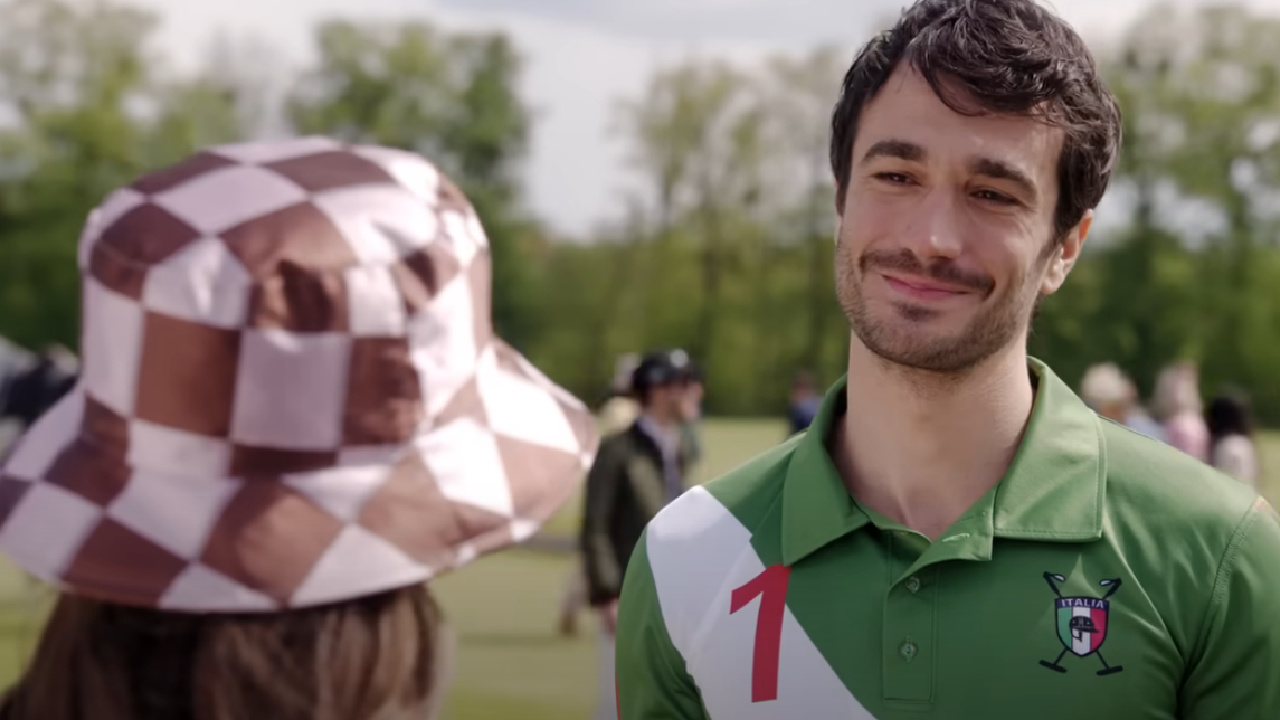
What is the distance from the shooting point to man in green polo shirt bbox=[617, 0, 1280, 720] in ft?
6.97

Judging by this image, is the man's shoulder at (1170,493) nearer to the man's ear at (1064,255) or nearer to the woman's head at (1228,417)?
the man's ear at (1064,255)

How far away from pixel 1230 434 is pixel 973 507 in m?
9.63

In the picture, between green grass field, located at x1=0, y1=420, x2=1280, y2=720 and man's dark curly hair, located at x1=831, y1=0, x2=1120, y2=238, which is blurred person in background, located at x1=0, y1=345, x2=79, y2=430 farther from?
man's dark curly hair, located at x1=831, y1=0, x2=1120, y2=238

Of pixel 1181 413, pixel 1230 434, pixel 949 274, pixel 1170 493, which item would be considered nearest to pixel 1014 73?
pixel 949 274

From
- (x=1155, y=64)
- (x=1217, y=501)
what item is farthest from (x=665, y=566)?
(x=1155, y=64)

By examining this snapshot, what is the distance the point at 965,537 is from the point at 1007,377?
252 mm

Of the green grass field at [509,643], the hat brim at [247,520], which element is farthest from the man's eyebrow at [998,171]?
the green grass field at [509,643]

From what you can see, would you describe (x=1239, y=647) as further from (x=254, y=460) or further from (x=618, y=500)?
(x=618, y=500)

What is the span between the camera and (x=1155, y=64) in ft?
156

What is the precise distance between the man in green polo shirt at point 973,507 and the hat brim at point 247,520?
0.36 m

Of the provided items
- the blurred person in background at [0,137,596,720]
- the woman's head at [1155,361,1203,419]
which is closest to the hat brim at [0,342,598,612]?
the blurred person in background at [0,137,596,720]

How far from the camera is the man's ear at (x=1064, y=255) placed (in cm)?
229

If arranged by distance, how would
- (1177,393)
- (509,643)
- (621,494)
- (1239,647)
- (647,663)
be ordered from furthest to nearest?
(1177,393) → (509,643) → (621,494) → (647,663) → (1239,647)

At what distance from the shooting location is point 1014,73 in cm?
220
